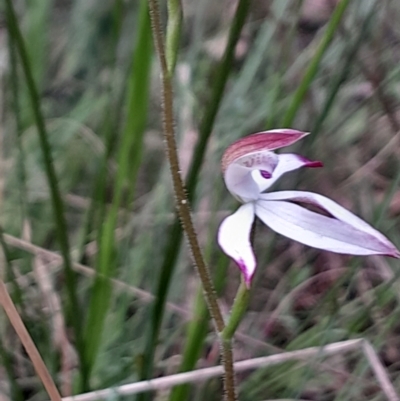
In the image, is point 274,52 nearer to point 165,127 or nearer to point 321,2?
point 321,2

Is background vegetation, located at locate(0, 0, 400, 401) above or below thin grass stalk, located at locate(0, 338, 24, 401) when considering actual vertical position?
above

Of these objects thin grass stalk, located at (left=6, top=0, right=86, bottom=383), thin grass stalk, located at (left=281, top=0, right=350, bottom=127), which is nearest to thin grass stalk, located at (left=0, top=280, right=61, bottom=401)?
thin grass stalk, located at (left=6, top=0, right=86, bottom=383)

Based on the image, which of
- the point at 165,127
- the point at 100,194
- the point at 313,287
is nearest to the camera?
the point at 165,127

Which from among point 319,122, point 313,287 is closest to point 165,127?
point 319,122

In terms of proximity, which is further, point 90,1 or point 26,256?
point 90,1

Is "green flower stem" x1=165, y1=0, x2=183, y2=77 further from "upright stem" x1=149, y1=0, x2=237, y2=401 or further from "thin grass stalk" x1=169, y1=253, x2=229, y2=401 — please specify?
"thin grass stalk" x1=169, y1=253, x2=229, y2=401

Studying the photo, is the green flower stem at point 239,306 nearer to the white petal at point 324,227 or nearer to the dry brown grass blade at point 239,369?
the white petal at point 324,227

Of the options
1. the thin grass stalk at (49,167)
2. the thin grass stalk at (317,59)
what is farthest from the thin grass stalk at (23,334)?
the thin grass stalk at (317,59)
